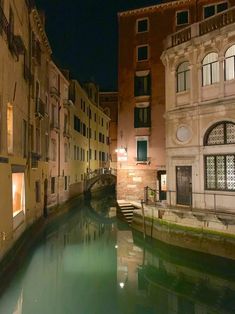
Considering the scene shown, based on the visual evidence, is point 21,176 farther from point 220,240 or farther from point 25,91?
point 220,240

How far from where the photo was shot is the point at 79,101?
38.6 meters

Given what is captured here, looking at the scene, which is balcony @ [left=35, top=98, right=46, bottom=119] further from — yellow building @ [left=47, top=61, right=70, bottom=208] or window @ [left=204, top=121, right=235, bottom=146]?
window @ [left=204, top=121, right=235, bottom=146]

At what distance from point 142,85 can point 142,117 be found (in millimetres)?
2594

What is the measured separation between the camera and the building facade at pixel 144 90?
86.3 ft

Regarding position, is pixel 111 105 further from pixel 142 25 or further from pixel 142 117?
pixel 142 117

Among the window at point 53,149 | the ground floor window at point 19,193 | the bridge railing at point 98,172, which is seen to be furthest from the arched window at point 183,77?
the bridge railing at point 98,172

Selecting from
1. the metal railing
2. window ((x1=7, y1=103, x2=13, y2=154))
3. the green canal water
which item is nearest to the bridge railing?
the green canal water

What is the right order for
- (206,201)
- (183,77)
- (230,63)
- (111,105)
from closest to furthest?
(230,63)
(206,201)
(183,77)
(111,105)

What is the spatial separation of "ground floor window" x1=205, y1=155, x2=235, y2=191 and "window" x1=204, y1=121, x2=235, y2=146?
72 centimetres

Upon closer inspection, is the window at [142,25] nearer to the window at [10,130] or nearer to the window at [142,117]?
the window at [142,117]

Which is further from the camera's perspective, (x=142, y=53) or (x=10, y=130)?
(x=142, y=53)

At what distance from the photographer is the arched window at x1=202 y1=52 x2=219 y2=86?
16672mm

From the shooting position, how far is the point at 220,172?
16.4 meters

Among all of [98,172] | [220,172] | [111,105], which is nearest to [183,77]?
[220,172]
